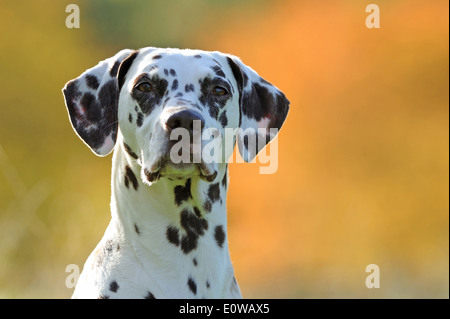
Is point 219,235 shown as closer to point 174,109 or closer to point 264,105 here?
point 174,109

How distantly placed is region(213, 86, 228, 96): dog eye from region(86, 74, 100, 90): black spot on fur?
78 cm

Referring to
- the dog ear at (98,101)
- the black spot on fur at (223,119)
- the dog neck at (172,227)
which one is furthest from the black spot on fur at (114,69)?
the black spot on fur at (223,119)

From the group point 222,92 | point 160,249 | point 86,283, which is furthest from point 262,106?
point 86,283

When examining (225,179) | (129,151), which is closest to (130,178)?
(129,151)

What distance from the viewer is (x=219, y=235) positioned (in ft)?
15.0

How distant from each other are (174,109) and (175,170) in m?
0.35

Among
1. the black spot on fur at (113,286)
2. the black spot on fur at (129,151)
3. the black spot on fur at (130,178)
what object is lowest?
the black spot on fur at (113,286)

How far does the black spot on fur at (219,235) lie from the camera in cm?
455

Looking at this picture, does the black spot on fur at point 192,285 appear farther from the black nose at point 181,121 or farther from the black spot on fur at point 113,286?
the black nose at point 181,121

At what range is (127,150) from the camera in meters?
4.43

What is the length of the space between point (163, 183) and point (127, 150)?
30 cm

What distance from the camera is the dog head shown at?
417 cm

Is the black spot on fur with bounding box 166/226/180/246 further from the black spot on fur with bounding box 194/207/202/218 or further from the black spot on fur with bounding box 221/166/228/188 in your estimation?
the black spot on fur with bounding box 221/166/228/188
